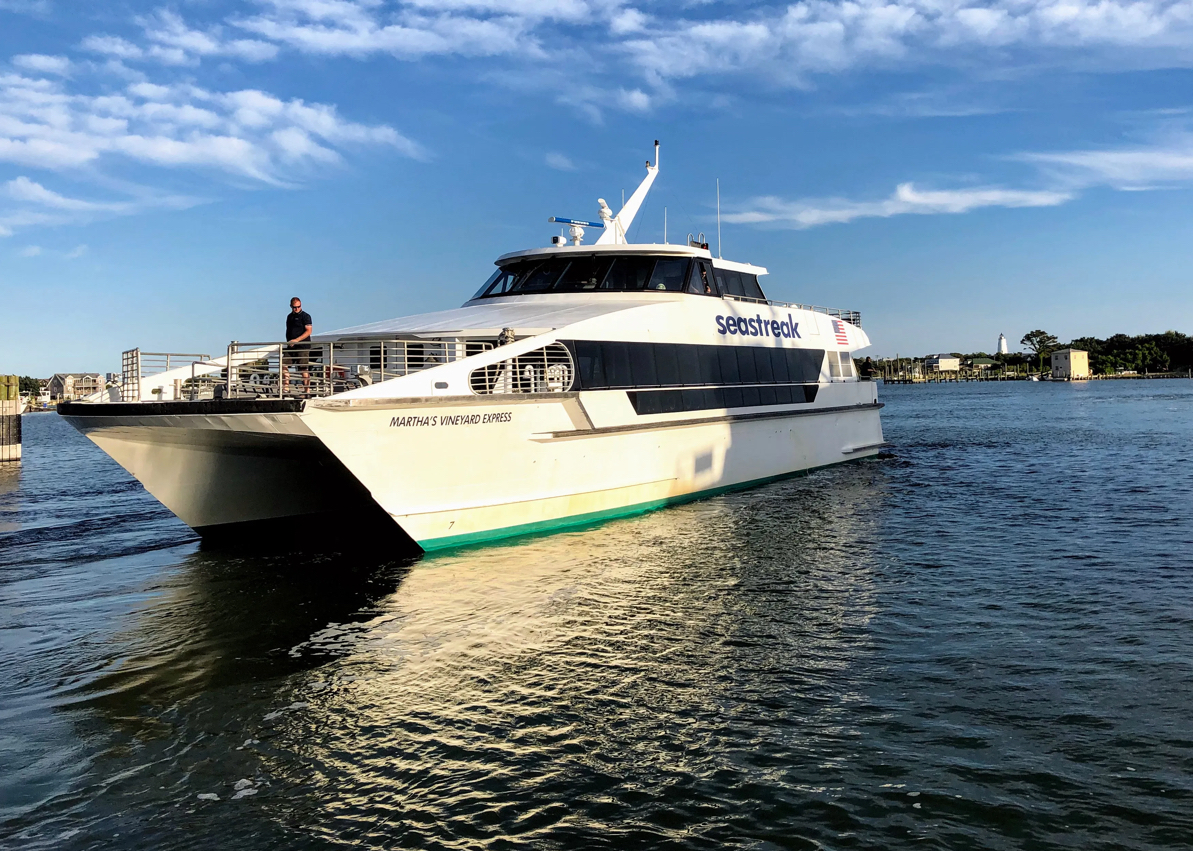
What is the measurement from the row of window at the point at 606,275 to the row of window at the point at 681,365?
1.41 m

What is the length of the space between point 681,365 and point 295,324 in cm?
689

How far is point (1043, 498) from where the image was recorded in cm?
1650

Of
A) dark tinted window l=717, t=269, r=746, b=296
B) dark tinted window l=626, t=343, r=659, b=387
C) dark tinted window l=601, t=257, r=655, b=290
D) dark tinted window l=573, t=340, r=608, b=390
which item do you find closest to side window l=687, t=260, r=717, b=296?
dark tinted window l=717, t=269, r=746, b=296

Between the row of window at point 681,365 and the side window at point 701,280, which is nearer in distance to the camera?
the row of window at point 681,365

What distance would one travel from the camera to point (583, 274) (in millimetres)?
16250

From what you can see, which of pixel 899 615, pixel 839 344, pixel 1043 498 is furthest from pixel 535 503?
pixel 839 344

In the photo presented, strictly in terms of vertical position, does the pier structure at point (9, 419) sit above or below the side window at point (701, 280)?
below

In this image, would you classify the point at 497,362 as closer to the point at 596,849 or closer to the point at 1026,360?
the point at 596,849

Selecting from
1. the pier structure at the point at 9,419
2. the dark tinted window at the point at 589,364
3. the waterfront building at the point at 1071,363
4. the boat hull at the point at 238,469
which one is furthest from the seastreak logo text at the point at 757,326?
the waterfront building at the point at 1071,363

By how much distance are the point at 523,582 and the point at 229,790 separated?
204 inches

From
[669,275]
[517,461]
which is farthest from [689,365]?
[517,461]

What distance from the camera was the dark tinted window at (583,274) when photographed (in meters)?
16.1

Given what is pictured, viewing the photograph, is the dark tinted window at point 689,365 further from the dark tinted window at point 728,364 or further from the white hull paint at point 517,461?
the dark tinted window at point 728,364

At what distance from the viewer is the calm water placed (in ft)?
15.9
